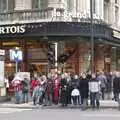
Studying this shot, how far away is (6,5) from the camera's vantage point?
4172 centimetres

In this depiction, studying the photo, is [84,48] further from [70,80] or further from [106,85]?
[70,80]

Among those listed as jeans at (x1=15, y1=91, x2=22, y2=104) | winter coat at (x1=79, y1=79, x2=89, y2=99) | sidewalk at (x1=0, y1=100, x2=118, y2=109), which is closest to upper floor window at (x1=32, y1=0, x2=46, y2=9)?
jeans at (x1=15, y1=91, x2=22, y2=104)

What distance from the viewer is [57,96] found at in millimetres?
29359

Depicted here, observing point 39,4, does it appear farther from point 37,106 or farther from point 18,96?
point 37,106

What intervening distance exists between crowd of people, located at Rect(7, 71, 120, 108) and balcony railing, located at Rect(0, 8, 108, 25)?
7.27m

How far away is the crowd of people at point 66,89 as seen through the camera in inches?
1090

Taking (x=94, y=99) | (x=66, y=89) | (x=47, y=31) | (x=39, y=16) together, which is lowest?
(x=94, y=99)

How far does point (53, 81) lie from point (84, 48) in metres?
12.2

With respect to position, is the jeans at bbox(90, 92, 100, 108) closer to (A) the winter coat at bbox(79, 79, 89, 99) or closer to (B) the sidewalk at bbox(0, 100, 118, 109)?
(B) the sidewalk at bbox(0, 100, 118, 109)

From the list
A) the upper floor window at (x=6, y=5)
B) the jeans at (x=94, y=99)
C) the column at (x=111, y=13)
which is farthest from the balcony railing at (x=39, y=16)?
the column at (x=111, y=13)

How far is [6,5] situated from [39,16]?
4390mm

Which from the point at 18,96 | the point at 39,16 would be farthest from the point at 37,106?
the point at 39,16

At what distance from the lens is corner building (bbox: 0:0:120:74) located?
37.1 metres

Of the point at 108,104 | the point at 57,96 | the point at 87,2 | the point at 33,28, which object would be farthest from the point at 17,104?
the point at 87,2
